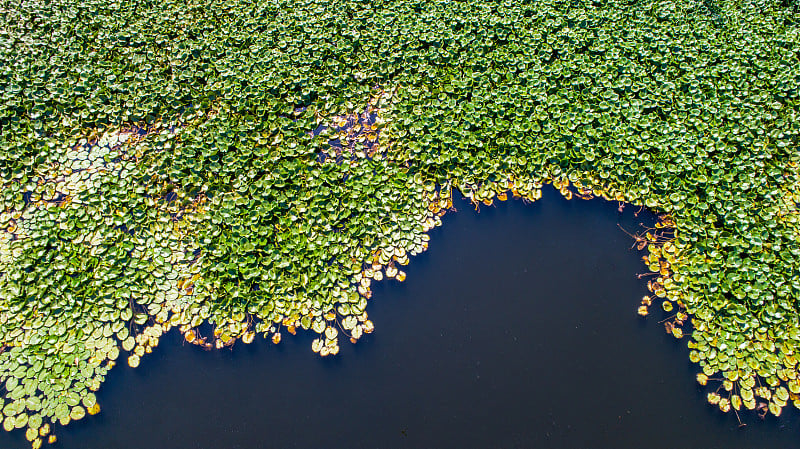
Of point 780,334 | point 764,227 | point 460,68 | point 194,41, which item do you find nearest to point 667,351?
point 780,334

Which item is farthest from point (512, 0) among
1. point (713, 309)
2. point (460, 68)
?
point (713, 309)

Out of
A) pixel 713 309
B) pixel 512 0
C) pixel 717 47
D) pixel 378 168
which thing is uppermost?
pixel 512 0

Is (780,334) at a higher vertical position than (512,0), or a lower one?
lower

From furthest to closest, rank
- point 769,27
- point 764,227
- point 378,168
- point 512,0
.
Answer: point 512,0 → point 769,27 → point 378,168 → point 764,227

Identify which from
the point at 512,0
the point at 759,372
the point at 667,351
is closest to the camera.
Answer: the point at 759,372

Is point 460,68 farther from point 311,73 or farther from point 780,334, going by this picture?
point 780,334

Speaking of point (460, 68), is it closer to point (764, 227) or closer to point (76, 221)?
point (764, 227)

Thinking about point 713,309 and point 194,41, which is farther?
point 194,41
